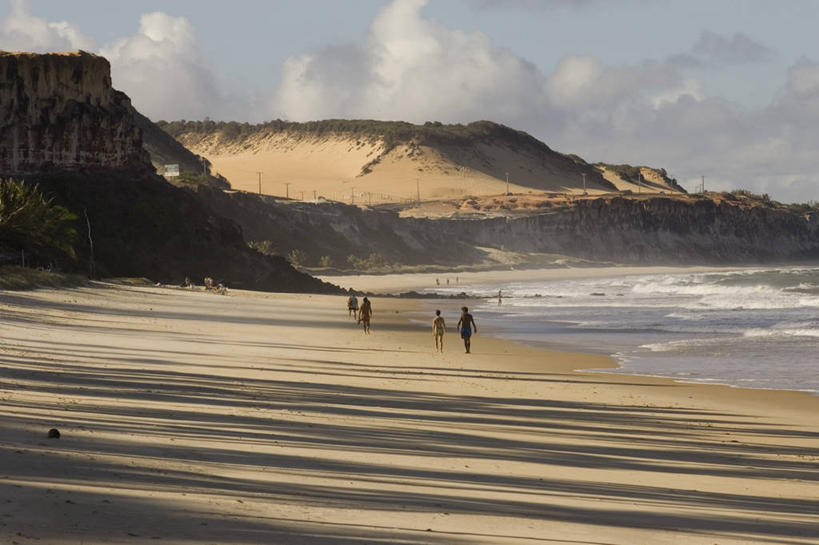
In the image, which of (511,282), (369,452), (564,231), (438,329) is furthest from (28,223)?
(564,231)

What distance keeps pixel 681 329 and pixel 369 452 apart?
27.3 metres

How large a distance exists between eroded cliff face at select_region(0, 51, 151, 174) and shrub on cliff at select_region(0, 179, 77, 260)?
420 inches

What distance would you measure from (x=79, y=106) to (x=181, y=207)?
697 cm

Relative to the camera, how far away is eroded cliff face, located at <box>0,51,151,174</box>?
51.6 m

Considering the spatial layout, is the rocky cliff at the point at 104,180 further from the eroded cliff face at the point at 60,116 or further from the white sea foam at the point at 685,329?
the white sea foam at the point at 685,329

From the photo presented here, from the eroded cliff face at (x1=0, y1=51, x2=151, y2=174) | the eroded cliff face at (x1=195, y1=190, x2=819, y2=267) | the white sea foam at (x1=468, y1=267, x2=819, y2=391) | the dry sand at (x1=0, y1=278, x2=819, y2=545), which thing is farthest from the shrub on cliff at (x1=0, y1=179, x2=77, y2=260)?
the eroded cliff face at (x1=195, y1=190, x2=819, y2=267)

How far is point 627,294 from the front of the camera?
65812 mm

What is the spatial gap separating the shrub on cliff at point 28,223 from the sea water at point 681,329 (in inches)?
652

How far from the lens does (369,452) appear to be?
10703 millimetres

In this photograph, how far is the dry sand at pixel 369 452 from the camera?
7363 millimetres

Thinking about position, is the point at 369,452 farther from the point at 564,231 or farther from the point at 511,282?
the point at 564,231

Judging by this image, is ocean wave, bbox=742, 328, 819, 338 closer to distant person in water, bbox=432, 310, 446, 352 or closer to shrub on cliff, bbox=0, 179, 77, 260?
distant person in water, bbox=432, 310, 446, 352

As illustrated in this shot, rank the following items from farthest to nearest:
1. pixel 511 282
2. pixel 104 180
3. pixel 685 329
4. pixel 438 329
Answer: pixel 511 282, pixel 104 180, pixel 685 329, pixel 438 329

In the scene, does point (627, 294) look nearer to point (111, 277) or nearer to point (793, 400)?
point (111, 277)
